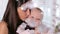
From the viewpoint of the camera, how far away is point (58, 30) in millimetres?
826

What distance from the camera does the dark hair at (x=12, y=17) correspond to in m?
0.92

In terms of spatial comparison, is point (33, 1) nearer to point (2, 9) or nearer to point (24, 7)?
point (24, 7)

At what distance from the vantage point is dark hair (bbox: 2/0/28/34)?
92 cm

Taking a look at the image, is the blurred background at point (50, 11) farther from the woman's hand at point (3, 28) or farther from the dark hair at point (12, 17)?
the woman's hand at point (3, 28)

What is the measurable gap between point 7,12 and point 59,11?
353 mm

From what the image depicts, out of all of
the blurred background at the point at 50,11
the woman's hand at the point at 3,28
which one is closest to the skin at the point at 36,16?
the blurred background at the point at 50,11

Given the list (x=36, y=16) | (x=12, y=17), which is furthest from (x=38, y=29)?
(x=12, y=17)

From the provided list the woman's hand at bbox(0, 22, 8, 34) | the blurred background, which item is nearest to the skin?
the blurred background

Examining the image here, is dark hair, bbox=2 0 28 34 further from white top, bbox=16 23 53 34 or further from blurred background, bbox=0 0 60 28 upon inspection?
blurred background, bbox=0 0 60 28

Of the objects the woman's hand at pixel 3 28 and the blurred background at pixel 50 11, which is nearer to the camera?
the blurred background at pixel 50 11

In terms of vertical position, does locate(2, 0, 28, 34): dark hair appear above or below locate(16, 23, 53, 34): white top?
above

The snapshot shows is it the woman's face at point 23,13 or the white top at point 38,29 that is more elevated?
the woman's face at point 23,13

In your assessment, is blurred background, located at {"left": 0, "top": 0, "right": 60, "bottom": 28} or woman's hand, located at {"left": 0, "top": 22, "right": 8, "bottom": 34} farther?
woman's hand, located at {"left": 0, "top": 22, "right": 8, "bottom": 34}

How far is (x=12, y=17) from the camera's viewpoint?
3.08 ft
